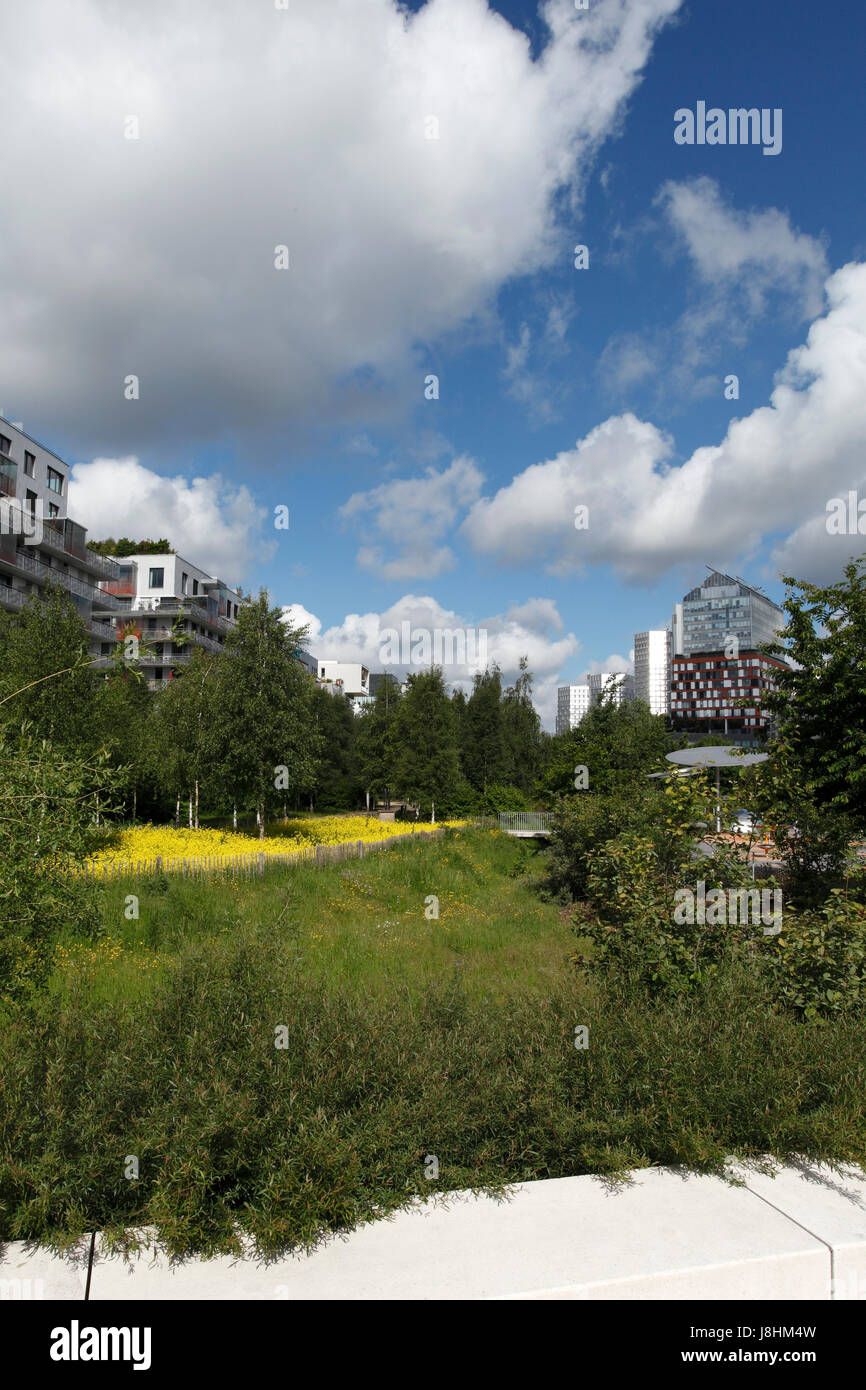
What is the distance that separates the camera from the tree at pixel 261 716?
21.6 metres

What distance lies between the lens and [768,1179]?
3.02 metres

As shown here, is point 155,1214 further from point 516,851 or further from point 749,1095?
point 516,851

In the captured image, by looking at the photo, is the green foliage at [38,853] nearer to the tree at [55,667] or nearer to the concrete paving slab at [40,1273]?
the concrete paving slab at [40,1273]

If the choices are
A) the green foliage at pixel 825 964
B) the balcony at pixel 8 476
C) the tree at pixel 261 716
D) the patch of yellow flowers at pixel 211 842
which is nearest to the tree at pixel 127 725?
the patch of yellow flowers at pixel 211 842

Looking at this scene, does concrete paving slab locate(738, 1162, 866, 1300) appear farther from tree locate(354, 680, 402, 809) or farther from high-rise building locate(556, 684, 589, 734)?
high-rise building locate(556, 684, 589, 734)

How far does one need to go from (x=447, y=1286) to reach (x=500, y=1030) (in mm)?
1570

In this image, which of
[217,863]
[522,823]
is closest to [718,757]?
[217,863]

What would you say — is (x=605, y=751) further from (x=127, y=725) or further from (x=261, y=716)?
(x=127, y=725)

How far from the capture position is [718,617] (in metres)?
165

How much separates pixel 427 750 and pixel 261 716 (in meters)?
13.3

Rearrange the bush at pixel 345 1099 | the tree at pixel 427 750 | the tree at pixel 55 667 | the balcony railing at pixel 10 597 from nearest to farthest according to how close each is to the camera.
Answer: the bush at pixel 345 1099 < the tree at pixel 55 667 < the tree at pixel 427 750 < the balcony railing at pixel 10 597

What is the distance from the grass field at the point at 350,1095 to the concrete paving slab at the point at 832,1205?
0.12 metres
